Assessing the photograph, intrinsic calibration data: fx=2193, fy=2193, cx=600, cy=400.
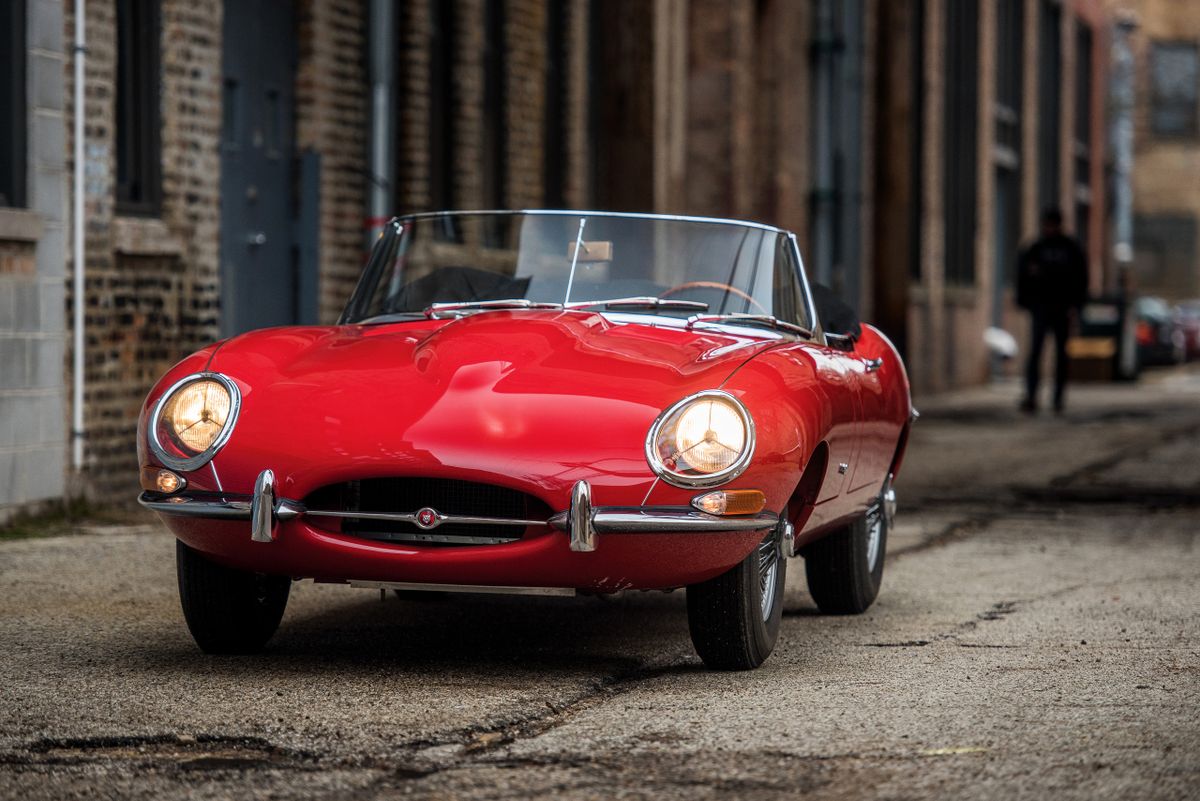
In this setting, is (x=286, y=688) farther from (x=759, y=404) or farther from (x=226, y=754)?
(x=759, y=404)

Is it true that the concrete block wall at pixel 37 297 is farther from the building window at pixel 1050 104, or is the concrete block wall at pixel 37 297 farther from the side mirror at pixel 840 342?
the building window at pixel 1050 104

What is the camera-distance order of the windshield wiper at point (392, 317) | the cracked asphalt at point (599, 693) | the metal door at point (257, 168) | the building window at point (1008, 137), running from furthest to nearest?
1. the building window at point (1008, 137)
2. the metal door at point (257, 168)
3. the windshield wiper at point (392, 317)
4. the cracked asphalt at point (599, 693)

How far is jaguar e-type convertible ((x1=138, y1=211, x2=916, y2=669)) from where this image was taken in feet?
18.5

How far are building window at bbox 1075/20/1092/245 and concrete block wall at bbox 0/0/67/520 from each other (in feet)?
108

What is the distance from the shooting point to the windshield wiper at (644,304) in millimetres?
6766

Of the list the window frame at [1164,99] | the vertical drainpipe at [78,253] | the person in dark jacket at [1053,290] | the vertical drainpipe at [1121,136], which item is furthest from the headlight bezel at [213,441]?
the window frame at [1164,99]

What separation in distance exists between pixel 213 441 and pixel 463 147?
10076mm

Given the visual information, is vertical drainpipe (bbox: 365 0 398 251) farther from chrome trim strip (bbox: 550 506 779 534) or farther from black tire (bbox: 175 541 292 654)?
chrome trim strip (bbox: 550 506 779 534)

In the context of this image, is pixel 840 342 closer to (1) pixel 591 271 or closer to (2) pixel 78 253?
Answer: (1) pixel 591 271

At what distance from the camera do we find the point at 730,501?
223 inches

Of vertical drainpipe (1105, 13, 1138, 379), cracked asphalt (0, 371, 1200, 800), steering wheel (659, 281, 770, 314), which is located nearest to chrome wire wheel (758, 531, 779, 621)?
cracked asphalt (0, 371, 1200, 800)

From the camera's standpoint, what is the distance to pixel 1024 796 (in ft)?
14.6

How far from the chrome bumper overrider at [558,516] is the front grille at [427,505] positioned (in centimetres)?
4

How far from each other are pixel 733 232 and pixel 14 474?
418 centimetres
